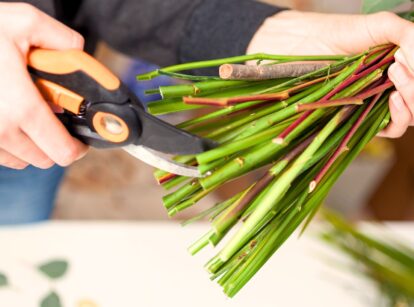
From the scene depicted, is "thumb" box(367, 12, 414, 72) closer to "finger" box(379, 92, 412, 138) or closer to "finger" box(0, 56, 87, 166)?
"finger" box(379, 92, 412, 138)

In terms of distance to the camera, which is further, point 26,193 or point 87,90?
point 26,193

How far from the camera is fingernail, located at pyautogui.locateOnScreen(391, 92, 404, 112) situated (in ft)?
1.84

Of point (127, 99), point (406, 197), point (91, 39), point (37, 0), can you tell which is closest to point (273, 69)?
point (127, 99)

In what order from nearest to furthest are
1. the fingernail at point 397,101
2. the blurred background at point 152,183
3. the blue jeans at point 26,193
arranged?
the fingernail at point 397,101
the blue jeans at point 26,193
the blurred background at point 152,183

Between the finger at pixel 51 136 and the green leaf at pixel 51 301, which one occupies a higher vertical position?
the finger at pixel 51 136

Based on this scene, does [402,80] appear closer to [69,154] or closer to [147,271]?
[69,154]

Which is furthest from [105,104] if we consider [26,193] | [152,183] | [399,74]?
[152,183]

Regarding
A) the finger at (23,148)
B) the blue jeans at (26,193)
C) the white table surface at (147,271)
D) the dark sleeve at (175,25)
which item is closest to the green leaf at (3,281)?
the white table surface at (147,271)

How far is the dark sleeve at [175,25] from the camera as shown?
0.72 metres

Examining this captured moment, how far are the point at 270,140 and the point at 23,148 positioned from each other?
0.67 feet

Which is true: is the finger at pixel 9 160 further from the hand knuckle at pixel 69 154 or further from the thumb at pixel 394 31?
the thumb at pixel 394 31

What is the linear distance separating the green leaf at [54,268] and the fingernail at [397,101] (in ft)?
1.45

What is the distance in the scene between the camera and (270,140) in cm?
49

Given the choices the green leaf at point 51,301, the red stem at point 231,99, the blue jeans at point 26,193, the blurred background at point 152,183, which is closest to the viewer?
the red stem at point 231,99
